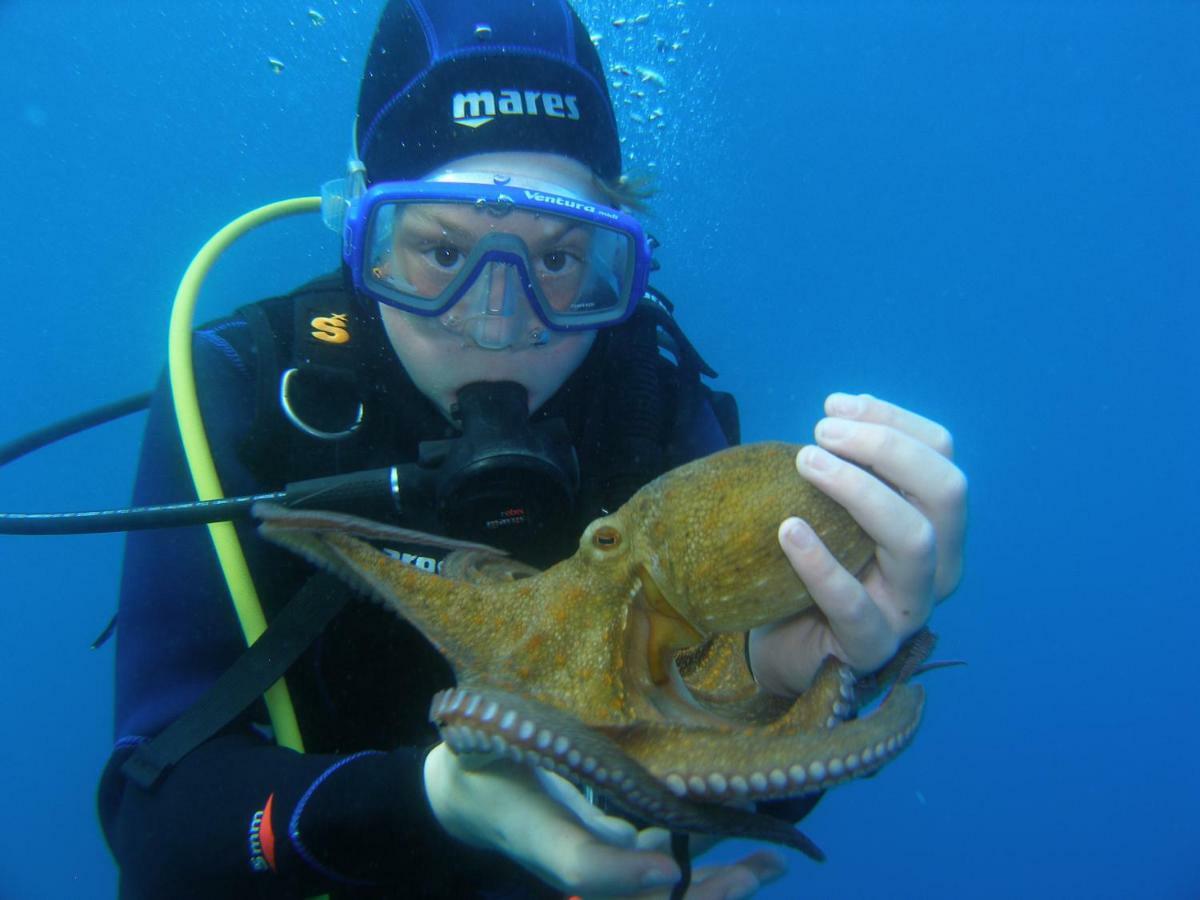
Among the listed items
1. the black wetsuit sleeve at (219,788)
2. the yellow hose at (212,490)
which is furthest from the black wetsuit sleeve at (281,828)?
the yellow hose at (212,490)

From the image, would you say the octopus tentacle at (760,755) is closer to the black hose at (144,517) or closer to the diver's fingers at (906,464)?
the diver's fingers at (906,464)

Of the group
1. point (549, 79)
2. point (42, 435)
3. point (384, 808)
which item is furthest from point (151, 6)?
point (384, 808)

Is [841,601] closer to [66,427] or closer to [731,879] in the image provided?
[731,879]

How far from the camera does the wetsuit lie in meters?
2.07

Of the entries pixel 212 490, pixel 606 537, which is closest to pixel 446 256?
pixel 212 490

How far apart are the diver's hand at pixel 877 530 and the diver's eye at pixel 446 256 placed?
4.86ft

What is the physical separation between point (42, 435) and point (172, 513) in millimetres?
2507

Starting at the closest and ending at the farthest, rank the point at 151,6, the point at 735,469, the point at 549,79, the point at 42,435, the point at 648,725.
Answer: the point at 648,725 < the point at 735,469 < the point at 549,79 < the point at 42,435 < the point at 151,6

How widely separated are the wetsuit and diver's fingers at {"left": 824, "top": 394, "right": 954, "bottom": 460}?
3.70ft

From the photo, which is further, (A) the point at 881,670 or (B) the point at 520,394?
(B) the point at 520,394

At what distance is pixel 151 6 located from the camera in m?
13.1

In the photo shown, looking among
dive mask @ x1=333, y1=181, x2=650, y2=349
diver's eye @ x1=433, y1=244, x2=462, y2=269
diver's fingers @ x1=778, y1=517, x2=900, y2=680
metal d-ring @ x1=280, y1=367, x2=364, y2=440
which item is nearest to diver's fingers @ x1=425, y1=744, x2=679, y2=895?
diver's fingers @ x1=778, y1=517, x2=900, y2=680

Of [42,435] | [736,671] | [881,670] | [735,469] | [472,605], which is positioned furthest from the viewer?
[42,435]

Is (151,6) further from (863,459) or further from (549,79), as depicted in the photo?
(863,459)
